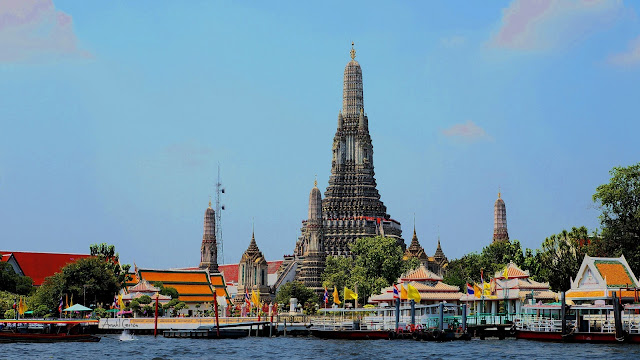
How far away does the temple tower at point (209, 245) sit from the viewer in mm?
133500

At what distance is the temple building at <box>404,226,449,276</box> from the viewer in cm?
12056

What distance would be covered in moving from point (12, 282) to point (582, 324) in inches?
2534

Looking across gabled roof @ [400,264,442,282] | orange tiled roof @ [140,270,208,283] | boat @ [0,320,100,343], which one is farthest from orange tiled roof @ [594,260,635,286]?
orange tiled roof @ [140,270,208,283]

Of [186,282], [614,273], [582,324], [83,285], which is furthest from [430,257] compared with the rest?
[582,324]

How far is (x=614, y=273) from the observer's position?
213ft

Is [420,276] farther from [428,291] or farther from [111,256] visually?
[111,256]

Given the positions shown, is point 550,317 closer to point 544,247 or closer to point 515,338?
point 515,338

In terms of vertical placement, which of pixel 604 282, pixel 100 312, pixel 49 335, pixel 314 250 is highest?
pixel 314 250

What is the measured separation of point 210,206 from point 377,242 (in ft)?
140

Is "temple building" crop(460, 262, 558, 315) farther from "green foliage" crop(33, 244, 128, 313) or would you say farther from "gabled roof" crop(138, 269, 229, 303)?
"gabled roof" crop(138, 269, 229, 303)

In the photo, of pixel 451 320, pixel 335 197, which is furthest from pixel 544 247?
pixel 335 197

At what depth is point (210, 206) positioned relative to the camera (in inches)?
5468

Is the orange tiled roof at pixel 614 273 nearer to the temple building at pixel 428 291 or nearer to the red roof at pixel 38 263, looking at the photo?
the temple building at pixel 428 291

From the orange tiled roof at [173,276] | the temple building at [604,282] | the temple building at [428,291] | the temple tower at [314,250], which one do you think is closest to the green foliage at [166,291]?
the orange tiled roof at [173,276]
